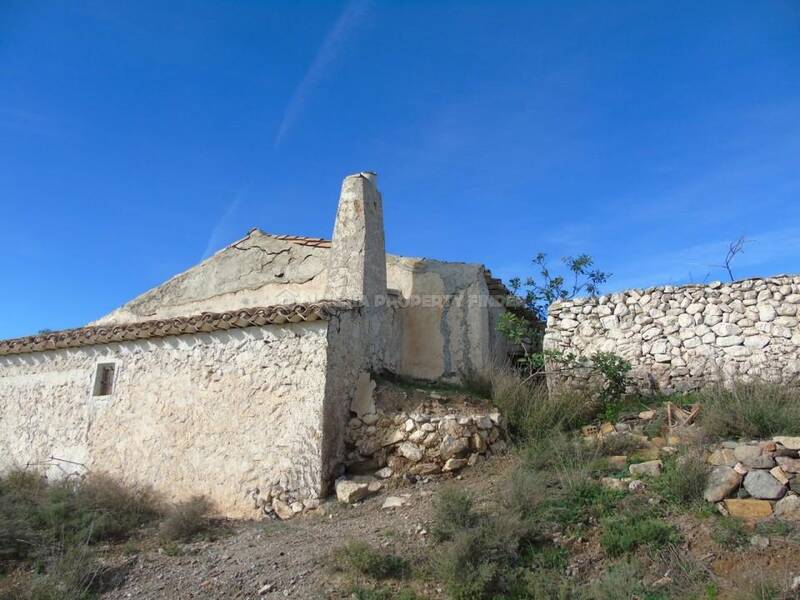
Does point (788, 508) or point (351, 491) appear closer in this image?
point (788, 508)

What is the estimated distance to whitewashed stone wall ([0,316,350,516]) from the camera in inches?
352

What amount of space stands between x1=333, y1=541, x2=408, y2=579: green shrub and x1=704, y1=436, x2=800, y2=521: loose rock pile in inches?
135

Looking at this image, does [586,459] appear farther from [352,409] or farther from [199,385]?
[199,385]

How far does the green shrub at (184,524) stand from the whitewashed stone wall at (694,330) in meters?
6.61

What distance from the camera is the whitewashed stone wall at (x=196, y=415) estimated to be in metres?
8.95

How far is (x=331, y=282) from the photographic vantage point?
10766 mm

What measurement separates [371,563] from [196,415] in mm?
4588

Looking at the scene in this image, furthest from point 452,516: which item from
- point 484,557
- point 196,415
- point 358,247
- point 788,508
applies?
point 358,247

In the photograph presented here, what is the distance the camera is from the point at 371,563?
20.9 feet

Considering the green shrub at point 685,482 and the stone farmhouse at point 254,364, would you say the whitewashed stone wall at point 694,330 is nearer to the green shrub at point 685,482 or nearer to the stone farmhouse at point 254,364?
the stone farmhouse at point 254,364

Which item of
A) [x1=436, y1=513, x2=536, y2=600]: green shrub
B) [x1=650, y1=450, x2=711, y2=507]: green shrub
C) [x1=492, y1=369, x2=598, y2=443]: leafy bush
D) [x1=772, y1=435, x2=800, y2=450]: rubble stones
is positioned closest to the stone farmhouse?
[x1=492, y1=369, x2=598, y2=443]: leafy bush

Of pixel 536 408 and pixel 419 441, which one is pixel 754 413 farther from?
pixel 419 441

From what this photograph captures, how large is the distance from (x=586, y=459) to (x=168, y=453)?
6.34 meters

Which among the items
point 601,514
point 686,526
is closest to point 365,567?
point 601,514
